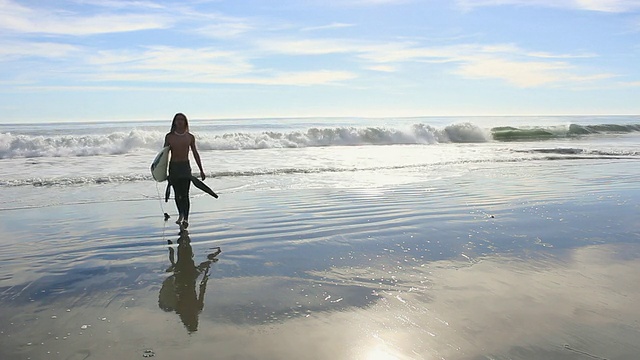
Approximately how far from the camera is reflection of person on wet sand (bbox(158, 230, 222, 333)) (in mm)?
4770

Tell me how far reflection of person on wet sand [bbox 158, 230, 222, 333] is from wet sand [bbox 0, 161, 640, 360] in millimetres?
22

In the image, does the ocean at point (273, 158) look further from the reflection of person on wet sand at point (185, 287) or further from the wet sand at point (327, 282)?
the reflection of person on wet sand at point (185, 287)

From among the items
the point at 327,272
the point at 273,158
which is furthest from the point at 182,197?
the point at 273,158

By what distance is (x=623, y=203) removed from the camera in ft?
34.1

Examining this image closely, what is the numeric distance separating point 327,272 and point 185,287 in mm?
1504

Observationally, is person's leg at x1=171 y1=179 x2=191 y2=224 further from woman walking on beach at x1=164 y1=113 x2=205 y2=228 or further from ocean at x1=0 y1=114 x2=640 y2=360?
ocean at x1=0 y1=114 x2=640 y2=360

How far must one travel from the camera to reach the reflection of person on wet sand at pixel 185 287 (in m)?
4.77

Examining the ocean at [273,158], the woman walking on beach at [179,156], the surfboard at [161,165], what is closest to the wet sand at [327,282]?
the woman walking on beach at [179,156]

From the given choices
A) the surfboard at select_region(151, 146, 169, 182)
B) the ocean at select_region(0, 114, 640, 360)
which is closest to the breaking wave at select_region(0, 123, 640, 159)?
the ocean at select_region(0, 114, 640, 360)

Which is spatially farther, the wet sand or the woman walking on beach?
the woman walking on beach

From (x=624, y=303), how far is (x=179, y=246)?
5226mm

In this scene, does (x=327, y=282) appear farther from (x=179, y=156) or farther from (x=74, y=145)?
(x=74, y=145)

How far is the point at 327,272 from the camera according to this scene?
5957 millimetres

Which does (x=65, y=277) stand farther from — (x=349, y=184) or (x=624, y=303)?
(x=349, y=184)
